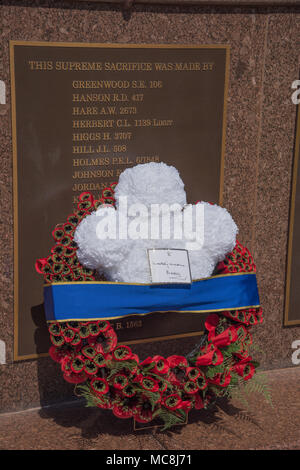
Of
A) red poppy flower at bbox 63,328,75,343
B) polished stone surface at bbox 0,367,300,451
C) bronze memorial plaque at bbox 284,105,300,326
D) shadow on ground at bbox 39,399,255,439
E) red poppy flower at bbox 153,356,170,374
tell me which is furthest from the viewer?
bronze memorial plaque at bbox 284,105,300,326

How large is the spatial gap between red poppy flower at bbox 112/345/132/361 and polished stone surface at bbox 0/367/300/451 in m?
0.61

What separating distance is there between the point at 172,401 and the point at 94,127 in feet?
6.31

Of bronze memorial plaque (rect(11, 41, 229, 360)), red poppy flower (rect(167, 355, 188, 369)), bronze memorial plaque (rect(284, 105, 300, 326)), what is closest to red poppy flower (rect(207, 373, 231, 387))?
red poppy flower (rect(167, 355, 188, 369))

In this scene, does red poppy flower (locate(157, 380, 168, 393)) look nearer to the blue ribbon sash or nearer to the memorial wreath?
the memorial wreath

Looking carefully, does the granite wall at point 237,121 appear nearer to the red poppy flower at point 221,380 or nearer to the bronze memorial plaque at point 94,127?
the bronze memorial plaque at point 94,127

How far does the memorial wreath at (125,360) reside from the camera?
12.1 feet

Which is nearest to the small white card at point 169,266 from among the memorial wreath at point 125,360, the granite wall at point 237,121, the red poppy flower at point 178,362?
the memorial wreath at point 125,360

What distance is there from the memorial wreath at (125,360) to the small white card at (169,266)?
25cm

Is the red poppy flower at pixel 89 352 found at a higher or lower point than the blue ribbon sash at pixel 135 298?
lower

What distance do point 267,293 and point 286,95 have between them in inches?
63.7

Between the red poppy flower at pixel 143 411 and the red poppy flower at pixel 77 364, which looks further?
the red poppy flower at pixel 143 411

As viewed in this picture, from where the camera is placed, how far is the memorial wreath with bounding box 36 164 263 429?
12.1 feet
